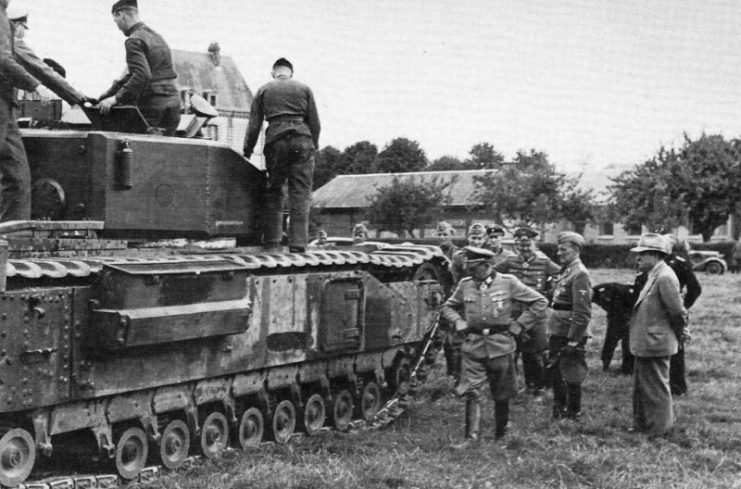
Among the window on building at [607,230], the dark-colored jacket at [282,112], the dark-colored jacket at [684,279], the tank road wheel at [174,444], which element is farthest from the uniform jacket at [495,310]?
the window on building at [607,230]

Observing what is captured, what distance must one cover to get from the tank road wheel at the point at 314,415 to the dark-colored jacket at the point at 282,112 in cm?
248

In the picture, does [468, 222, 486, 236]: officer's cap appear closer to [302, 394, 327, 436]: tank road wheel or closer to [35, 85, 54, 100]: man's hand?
[302, 394, 327, 436]: tank road wheel

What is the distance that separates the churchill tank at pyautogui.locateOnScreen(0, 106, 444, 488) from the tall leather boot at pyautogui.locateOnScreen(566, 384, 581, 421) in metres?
1.97

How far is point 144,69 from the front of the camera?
8.77m

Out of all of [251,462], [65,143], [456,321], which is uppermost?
[65,143]

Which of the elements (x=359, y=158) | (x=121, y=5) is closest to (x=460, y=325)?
(x=121, y=5)

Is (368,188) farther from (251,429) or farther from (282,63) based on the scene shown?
(251,429)

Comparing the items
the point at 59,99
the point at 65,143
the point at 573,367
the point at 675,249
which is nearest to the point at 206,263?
the point at 65,143

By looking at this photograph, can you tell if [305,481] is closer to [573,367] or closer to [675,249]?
[573,367]

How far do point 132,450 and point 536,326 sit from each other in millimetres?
5802

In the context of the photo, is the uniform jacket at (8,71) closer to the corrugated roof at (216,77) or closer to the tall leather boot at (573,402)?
the tall leather boot at (573,402)

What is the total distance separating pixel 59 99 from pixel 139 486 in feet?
11.1

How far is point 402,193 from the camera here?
58.7m

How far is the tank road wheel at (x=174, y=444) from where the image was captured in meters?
8.18
